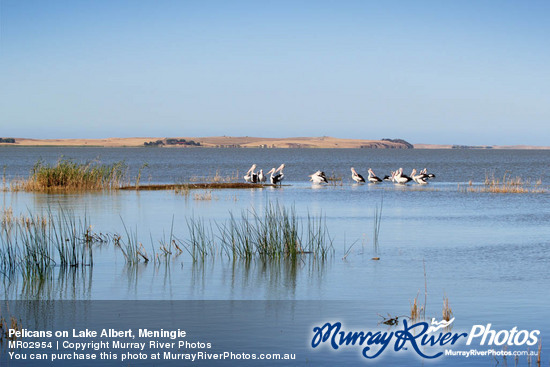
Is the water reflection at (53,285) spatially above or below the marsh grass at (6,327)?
below

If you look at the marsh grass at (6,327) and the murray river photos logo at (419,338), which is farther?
the marsh grass at (6,327)

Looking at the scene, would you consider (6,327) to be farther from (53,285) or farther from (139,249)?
(139,249)

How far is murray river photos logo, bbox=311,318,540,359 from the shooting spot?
902cm

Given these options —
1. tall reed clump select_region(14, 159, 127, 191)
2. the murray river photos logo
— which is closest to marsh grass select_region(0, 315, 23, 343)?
the murray river photos logo

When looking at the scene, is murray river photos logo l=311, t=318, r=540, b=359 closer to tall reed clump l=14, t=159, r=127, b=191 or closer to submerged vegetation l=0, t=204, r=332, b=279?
submerged vegetation l=0, t=204, r=332, b=279

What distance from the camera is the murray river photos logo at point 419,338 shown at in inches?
355

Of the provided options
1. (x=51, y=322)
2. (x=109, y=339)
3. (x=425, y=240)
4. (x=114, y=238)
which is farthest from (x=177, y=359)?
(x=425, y=240)

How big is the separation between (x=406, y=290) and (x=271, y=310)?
2542 millimetres

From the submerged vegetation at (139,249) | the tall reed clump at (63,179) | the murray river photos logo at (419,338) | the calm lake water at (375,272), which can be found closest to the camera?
the murray river photos logo at (419,338)

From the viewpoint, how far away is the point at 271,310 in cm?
1084

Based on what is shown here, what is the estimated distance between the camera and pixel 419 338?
939 centimetres

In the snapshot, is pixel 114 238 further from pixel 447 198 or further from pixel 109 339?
pixel 447 198

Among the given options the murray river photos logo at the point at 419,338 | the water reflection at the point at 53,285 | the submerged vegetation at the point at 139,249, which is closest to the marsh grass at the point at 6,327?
the water reflection at the point at 53,285

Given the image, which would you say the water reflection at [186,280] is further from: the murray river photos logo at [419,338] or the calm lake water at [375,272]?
the murray river photos logo at [419,338]
